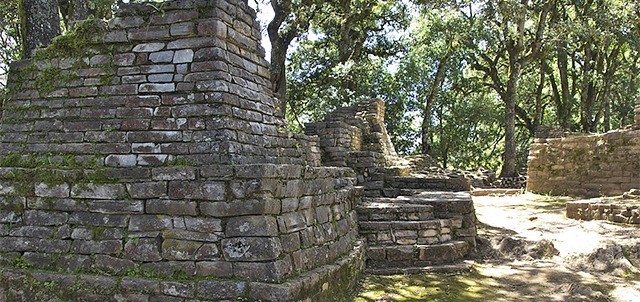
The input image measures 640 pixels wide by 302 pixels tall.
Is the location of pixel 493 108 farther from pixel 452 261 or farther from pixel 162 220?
pixel 162 220

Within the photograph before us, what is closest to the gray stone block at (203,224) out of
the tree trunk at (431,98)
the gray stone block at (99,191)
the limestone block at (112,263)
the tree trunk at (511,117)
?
the limestone block at (112,263)

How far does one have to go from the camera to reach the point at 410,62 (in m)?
24.4

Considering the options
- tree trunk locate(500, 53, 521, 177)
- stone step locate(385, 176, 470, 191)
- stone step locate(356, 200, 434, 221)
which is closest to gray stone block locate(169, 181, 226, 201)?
stone step locate(356, 200, 434, 221)

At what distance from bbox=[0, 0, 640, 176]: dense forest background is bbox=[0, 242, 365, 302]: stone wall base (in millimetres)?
9410

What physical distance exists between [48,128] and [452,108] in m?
25.5

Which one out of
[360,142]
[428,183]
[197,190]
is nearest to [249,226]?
[197,190]

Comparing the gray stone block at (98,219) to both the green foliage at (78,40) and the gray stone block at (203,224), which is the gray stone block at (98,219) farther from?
the green foliage at (78,40)

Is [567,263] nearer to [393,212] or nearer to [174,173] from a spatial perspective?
[393,212]

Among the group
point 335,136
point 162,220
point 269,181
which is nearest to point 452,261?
point 269,181

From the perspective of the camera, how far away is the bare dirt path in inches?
225

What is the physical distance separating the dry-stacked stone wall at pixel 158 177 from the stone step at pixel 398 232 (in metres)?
1.23

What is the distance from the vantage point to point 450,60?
2520cm

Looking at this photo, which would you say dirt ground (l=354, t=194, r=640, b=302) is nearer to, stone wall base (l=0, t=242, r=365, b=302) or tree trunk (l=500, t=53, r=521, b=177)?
stone wall base (l=0, t=242, r=365, b=302)

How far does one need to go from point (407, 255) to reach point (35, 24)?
6.71 meters
